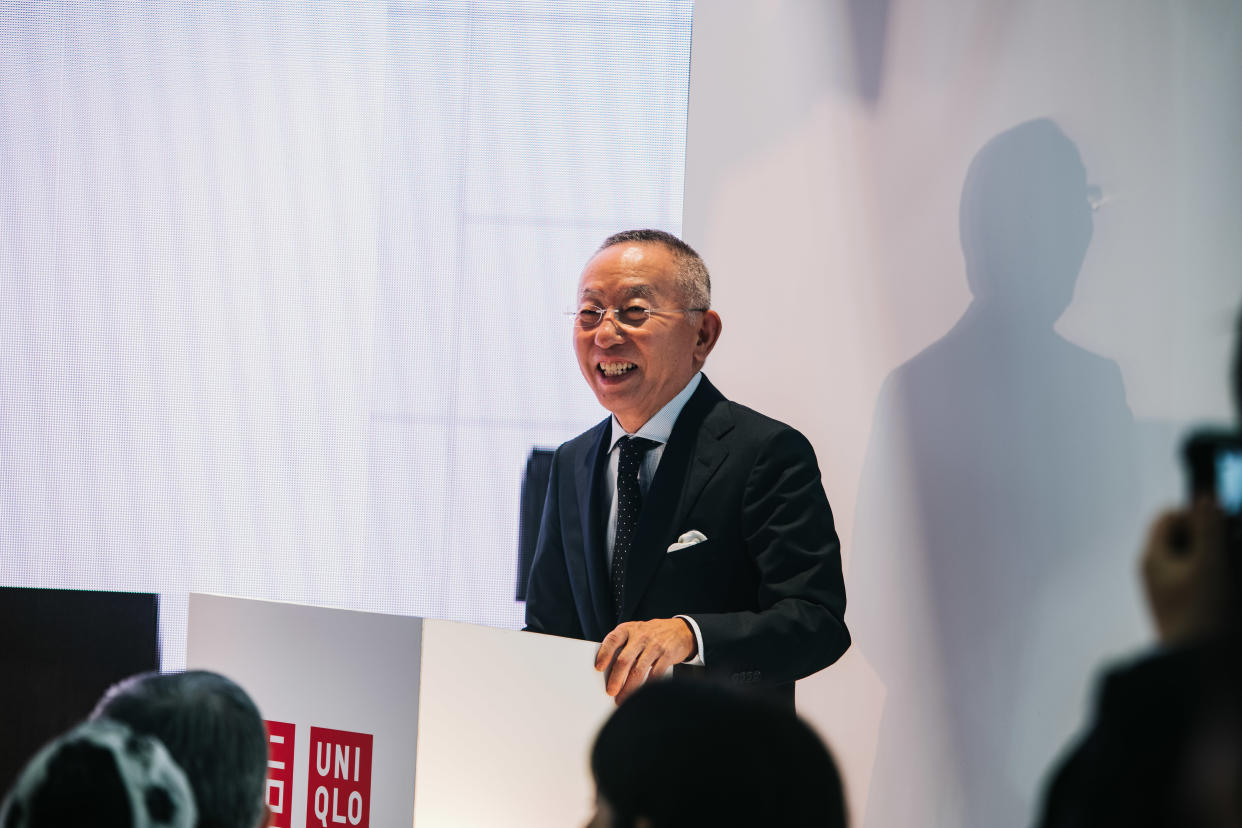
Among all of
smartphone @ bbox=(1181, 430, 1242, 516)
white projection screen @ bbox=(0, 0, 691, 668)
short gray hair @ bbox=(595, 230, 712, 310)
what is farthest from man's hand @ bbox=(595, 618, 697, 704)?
white projection screen @ bbox=(0, 0, 691, 668)

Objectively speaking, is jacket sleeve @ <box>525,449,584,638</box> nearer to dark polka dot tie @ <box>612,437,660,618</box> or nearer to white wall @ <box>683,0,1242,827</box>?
dark polka dot tie @ <box>612,437,660,618</box>

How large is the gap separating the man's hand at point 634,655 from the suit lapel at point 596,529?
45 centimetres

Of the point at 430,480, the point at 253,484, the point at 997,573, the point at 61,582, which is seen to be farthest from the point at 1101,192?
the point at 61,582

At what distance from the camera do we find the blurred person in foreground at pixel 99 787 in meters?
0.80

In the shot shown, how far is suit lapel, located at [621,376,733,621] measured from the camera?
1959 millimetres

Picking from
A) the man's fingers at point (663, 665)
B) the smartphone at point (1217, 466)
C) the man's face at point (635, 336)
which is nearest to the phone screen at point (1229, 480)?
the smartphone at point (1217, 466)

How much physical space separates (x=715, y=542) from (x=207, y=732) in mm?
1148

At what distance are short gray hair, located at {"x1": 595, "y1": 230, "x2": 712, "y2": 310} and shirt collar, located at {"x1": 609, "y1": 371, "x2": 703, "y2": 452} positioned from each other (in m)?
0.18

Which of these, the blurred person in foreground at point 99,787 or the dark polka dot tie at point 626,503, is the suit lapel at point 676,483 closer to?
the dark polka dot tie at point 626,503

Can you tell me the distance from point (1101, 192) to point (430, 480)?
2076 mm

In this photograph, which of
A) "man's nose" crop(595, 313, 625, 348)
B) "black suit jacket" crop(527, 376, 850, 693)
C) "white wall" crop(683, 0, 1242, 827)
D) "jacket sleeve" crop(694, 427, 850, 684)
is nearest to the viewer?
"jacket sleeve" crop(694, 427, 850, 684)

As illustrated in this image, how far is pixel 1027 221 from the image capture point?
2861 mm

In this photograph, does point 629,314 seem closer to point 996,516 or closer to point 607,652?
point 607,652

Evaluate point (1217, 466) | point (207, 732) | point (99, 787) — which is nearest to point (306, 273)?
point (207, 732)
